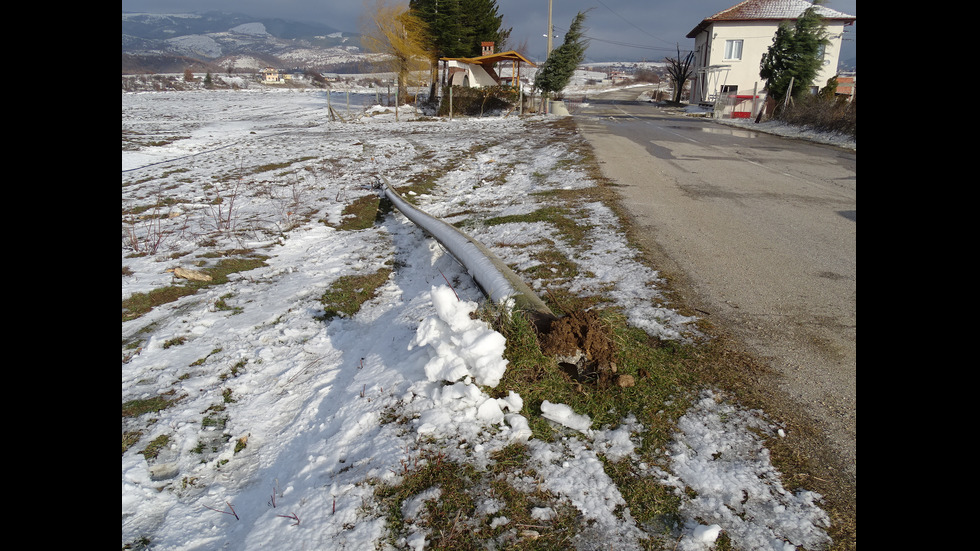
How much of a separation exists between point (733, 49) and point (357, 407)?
5192cm

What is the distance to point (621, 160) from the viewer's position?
12133mm

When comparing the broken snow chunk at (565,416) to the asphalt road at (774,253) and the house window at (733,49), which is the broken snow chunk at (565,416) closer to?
the asphalt road at (774,253)

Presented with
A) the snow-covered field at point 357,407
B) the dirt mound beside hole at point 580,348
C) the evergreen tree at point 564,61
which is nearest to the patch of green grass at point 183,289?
the snow-covered field at point 357,407

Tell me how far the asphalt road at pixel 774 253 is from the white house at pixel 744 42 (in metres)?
37.5

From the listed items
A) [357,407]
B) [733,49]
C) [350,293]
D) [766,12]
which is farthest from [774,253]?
[766,12]

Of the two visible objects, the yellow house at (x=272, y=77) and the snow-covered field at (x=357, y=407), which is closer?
the snow-covered field at (x=357, y=407)

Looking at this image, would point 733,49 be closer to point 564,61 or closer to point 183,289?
point 564,61

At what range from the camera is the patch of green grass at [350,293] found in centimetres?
502

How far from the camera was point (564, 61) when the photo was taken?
94.3 feet
